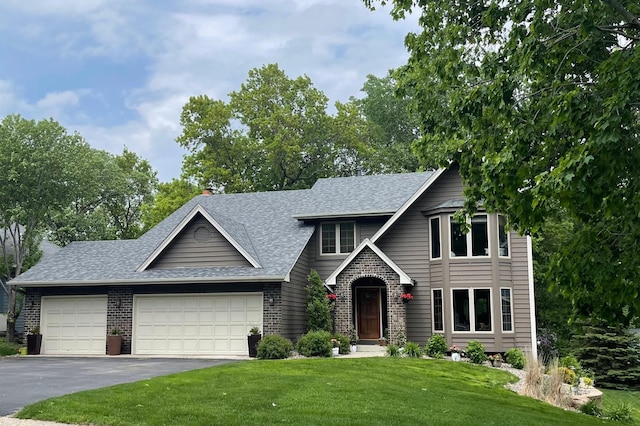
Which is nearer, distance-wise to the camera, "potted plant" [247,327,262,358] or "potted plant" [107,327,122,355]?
"potted plant" [247,327,262,358]

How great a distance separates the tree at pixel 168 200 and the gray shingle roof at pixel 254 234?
33.5 feet

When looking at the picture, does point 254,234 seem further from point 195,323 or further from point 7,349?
point 7,349

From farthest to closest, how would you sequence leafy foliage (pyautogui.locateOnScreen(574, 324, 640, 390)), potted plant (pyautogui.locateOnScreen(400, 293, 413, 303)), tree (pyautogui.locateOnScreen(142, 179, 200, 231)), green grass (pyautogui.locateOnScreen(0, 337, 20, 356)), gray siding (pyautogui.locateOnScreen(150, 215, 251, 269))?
tree (pyautogui.locateOnScreen(142, 179, 200, 231)) → green grass (pyautogui.locateOnScreen(0, 337, 20, 356)) → leafy foliage (pyautogui.locateOnScreen(574, 324, 640, 390)) → gray siding (pyautogui.locateOnScreen(150, 215, 251, 269)) → potted plant (pyautogui.locateOnScreen(400, 293, 413, 303))

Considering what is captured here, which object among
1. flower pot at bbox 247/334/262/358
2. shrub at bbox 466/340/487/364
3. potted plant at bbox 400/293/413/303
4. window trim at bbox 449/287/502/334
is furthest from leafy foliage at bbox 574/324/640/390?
flower pot at bbox 247/334/262/358

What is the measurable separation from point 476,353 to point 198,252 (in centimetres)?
999

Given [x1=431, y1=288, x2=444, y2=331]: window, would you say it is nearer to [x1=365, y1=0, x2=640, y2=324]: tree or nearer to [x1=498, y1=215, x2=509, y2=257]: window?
[x1=498, y1=215, x2=509, y2=257]: window

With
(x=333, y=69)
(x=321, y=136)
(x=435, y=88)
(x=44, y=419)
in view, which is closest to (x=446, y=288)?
(x=333, y=69)

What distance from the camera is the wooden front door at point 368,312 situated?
950 inches

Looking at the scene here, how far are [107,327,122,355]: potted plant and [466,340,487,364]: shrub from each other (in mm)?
11934

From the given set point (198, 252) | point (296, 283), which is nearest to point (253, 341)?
point (296, 283)

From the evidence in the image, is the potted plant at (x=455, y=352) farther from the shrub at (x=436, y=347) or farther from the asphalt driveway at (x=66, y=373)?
the asphalt driveway at (x=66, y=373)

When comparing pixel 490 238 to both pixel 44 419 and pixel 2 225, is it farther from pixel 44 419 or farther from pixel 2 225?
pixel 2 225

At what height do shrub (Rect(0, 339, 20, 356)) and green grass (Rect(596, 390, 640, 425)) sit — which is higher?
shrub (Rect(0, 339, 20, 356))

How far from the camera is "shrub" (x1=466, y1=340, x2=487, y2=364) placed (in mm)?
19641
